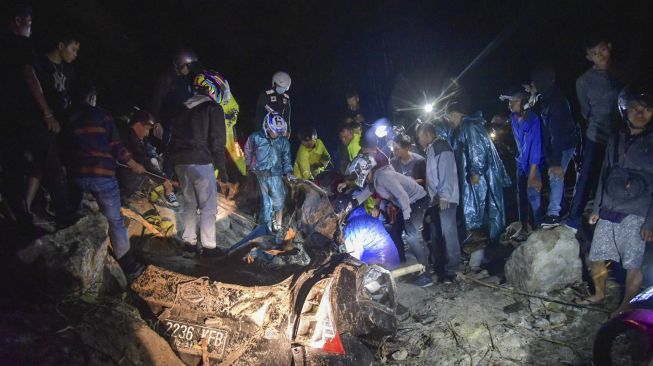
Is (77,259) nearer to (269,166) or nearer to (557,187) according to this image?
(269,166)

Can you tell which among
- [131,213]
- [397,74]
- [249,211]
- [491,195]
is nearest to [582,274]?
[491,195]

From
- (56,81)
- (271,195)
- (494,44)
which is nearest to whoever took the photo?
(56,81)

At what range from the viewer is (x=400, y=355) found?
3715mm

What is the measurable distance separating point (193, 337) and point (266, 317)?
66 centimetres

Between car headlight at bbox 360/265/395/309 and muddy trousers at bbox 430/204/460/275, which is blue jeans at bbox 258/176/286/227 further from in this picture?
car headlight at bbox 360/265/395/309

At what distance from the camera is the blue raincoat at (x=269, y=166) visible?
649cm

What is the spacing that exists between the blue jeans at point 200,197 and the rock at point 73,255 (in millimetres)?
1274

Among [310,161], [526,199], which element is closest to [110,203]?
[310,161]

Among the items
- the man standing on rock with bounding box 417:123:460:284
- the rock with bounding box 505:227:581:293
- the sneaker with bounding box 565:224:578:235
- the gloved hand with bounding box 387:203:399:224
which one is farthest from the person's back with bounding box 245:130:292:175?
the sneaker with bounding box 565:224:578:235

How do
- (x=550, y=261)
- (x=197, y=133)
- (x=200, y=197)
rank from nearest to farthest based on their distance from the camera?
(x=550, y=261)
(x=197, y=133)
(x=200, y=197)

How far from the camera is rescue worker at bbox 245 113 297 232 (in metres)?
6.49

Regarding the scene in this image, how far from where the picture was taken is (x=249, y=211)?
724cm

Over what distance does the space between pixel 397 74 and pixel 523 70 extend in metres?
4.18

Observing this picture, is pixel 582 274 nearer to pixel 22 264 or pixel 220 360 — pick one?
pixel 220 360
